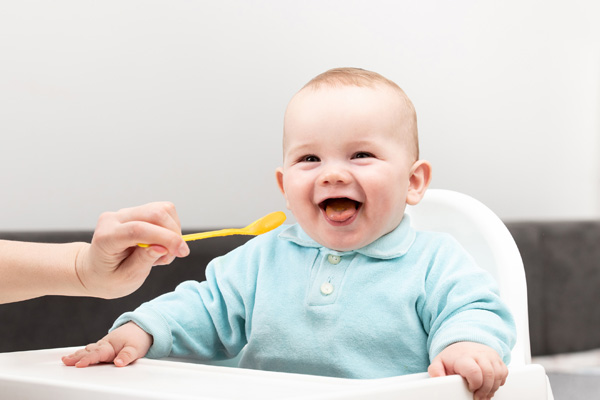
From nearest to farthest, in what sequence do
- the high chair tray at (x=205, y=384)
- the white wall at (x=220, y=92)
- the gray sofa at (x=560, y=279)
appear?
the high chair tray at (x=205, y=384), the white wall at (x=220, y=92), the gray sofa at (x=560, y=279)

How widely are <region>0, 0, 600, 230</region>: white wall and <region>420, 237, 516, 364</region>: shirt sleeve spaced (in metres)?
0.83

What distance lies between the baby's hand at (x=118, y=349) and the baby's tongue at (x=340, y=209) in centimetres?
22

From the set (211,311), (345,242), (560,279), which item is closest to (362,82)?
(345,242)

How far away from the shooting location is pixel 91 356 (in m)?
0.62

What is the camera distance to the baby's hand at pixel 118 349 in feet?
2.02

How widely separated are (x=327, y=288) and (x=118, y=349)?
0.69 feet

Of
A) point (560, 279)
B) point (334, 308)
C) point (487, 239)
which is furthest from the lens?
point (560, 279)

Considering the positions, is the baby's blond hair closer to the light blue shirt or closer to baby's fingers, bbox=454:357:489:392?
the light blue shirt

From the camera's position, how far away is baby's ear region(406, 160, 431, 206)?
30.9 inches

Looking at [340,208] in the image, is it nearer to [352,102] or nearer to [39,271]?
[352,102]

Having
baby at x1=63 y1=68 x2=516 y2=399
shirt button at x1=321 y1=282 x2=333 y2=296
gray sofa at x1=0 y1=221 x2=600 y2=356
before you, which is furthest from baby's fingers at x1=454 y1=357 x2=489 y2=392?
gray sofa at x1=0 y1=221 x2=600 y2=356

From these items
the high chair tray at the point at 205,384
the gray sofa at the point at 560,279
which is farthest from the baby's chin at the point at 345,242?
the gray sofa at the point at 560,279

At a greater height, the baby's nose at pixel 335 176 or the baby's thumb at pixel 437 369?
the baby's nose at pixel 335 176

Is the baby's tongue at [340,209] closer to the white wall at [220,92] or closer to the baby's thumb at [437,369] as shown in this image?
the baby's thumb at [437,369]
